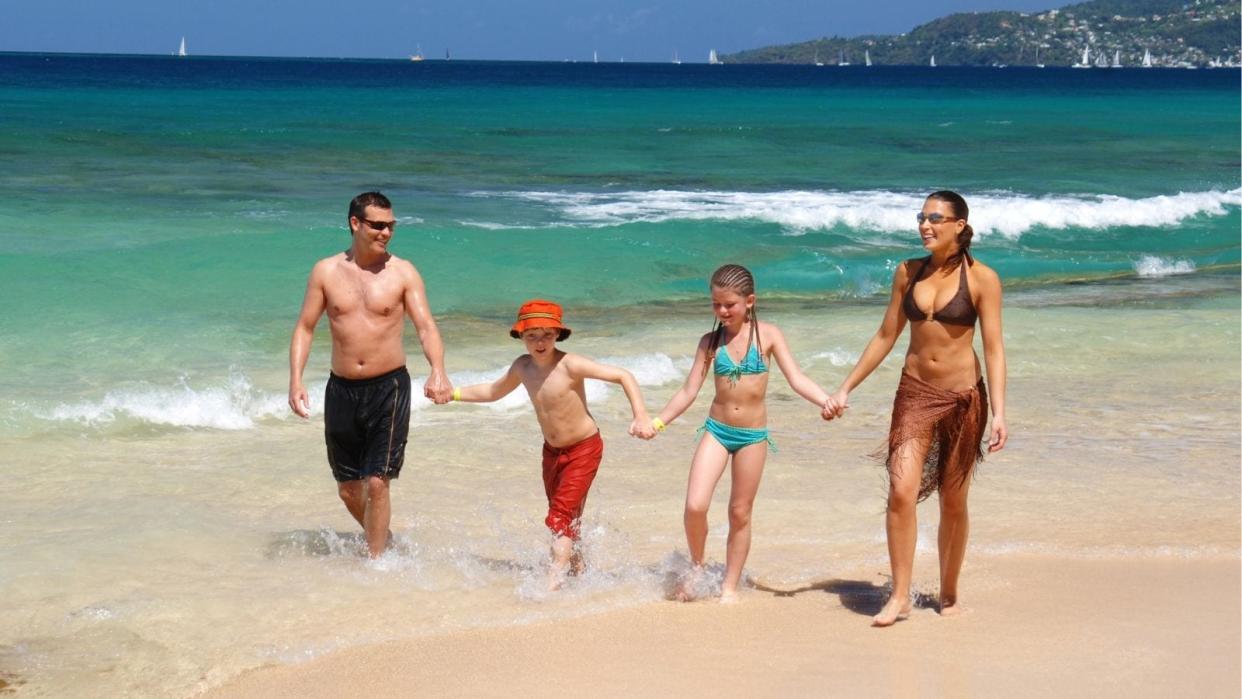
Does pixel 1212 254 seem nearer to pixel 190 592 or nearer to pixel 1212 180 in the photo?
pixel 1212 180

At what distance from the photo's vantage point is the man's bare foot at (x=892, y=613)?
17.5ft

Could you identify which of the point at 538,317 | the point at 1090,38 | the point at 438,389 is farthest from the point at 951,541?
the point at 1090,38

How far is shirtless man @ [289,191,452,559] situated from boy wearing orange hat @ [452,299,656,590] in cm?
39

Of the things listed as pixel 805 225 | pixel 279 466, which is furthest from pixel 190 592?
pixel 805 225

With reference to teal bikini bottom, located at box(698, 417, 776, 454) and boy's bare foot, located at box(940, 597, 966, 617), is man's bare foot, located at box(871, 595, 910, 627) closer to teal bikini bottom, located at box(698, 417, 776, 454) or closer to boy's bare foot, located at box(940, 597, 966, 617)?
boy's bare foot, located at box(940, 597, 966, 617)

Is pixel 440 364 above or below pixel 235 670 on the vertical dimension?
above

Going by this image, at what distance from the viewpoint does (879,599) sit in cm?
571

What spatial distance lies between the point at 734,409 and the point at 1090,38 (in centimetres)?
18835

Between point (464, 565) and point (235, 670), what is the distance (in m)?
1.32

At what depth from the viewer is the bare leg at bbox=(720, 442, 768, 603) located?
5625 millimetres

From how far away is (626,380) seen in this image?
5.74 m

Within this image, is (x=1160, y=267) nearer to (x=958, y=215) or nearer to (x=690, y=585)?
(x=958, y=215)

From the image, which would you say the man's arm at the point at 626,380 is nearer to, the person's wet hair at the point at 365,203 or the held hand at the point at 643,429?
the held hand at the point at 643,429

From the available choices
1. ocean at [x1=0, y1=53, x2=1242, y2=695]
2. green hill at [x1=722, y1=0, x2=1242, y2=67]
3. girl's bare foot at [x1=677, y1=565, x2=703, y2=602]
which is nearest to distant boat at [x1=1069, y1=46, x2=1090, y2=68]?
green hill at [x1=722, y1=0, x2=1242, y2=67]
